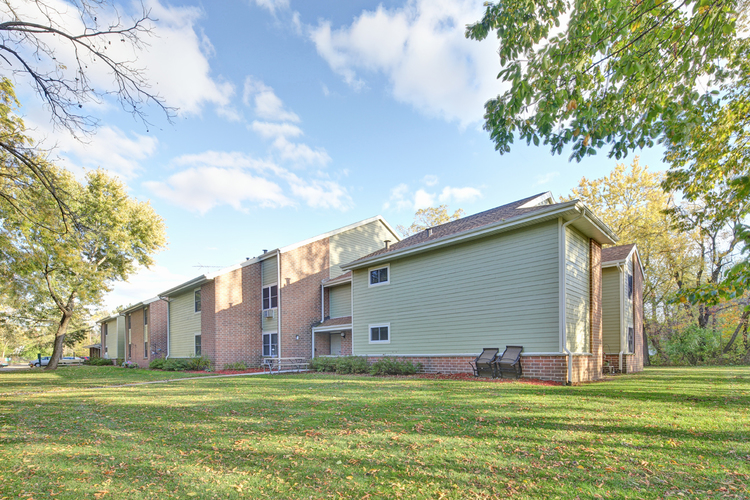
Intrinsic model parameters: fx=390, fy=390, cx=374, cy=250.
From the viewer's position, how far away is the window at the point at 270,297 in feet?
65.8

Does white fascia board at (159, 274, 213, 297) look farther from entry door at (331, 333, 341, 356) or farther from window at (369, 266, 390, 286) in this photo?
window at (369, 266, 390, 286)

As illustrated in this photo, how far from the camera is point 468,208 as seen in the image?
1375 inches

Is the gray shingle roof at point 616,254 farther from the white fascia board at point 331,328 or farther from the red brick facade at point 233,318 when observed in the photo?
the red brick facade at point 233,318

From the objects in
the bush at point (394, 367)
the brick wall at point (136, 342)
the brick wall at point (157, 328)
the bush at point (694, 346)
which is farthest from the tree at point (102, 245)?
the bush at point (694, 346)

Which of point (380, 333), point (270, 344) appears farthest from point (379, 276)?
point (270, 344)

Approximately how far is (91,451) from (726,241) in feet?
111

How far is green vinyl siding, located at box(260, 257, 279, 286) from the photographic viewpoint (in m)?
20.1

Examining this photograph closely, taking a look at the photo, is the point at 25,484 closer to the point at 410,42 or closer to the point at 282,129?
the point at 410,42

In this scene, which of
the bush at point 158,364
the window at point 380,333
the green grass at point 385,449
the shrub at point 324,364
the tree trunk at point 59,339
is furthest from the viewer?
the tree trunk at point 59,339

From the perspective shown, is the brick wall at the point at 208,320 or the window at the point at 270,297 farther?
the window at the point at 270,297

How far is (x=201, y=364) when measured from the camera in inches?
770

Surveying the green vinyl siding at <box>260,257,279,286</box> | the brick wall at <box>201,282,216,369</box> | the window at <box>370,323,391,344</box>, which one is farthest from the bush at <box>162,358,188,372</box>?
the window at <box>370,323,391,344</box>

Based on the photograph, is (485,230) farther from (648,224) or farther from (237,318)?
(648,224)

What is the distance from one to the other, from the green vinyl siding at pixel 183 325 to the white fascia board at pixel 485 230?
1199 centimetres
